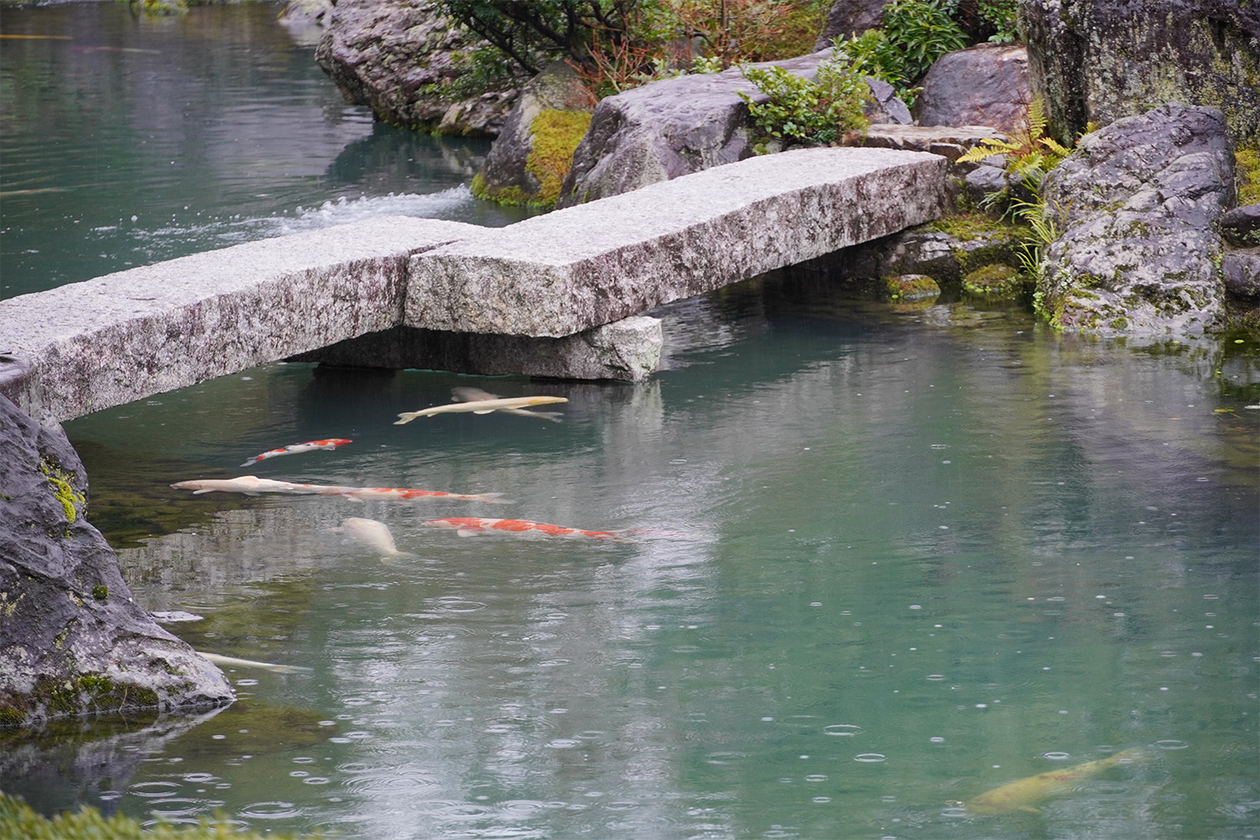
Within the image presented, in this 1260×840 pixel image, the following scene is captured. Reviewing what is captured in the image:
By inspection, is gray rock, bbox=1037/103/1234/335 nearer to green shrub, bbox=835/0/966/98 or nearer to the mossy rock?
the mossy rock

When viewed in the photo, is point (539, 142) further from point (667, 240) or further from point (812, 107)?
point (667, 240)

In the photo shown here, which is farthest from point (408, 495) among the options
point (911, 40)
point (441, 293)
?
point (911, 40)

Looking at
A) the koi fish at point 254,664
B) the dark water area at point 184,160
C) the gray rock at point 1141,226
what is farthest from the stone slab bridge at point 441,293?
the dark water area at point 184,160

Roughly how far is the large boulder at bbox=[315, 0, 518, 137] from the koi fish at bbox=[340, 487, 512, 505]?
12.8m

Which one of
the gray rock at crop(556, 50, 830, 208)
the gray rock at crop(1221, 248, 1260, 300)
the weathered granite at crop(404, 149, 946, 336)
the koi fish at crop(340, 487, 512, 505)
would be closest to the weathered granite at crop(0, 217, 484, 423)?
the weathered granite at crop(404, 149, 946, 336)

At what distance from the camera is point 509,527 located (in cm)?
582

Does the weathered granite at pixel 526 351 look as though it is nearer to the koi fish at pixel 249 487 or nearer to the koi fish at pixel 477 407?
the koi fish at pixel 477 407

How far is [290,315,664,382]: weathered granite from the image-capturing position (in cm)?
816

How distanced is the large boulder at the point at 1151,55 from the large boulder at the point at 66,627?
8.11 metres

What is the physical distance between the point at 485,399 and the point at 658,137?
397 cm

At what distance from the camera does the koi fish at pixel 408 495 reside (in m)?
6.25

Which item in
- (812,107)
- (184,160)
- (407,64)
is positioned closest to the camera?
(812,107)

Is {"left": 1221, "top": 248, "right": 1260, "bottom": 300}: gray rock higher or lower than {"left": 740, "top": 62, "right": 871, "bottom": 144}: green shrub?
lower

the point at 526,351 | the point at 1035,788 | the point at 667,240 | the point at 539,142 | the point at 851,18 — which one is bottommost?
the point at 1035,788
